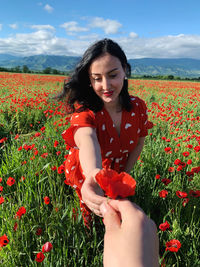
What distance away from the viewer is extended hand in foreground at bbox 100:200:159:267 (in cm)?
37

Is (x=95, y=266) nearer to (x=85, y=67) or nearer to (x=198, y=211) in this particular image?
(x=198, y=211)

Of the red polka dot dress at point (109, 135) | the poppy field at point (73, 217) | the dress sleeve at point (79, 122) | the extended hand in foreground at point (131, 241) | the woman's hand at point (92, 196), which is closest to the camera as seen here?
the extended hand in foreground at point (131, 241)

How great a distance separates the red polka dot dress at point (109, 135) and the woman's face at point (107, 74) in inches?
7.6

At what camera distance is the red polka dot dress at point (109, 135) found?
1362 millimetres

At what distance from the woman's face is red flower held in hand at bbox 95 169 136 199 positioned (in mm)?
830

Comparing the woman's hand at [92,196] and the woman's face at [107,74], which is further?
the woman's face at [107,74]

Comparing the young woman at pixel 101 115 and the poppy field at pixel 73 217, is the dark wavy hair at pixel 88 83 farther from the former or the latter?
the poppy field at pixel 73 217

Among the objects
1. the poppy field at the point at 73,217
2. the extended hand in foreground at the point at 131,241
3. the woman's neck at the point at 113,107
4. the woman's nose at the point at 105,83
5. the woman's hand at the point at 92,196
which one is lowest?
the poppy field at the point at 73,217

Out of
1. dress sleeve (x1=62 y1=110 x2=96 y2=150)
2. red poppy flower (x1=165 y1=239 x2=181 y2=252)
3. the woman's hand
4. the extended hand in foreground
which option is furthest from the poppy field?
the extended hand in foreground

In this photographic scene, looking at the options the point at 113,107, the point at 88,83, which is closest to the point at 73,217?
the point at 113,107

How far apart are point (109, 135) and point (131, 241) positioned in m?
1.06

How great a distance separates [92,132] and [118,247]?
839 millimetres

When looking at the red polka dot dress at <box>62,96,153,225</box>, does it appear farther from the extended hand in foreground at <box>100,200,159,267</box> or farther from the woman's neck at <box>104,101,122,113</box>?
the extended hand in foreground at <box>100,200,159,267</box>

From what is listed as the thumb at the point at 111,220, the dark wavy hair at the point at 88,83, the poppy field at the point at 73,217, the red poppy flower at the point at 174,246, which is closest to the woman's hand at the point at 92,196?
the thumb at the point at 111,220
